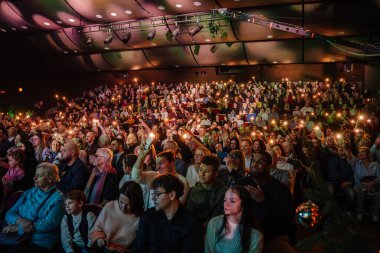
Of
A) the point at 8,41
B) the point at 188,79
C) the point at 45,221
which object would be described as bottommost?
the point at 45,221

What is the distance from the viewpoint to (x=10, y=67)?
2295 centimetres

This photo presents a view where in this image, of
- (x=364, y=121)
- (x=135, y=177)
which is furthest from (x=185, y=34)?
(x=135, y=177)

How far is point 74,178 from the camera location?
4.50 meters

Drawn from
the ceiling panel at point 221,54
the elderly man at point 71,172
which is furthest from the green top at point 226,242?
the ceiling panel at point 221,54

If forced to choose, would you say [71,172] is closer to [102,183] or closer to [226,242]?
[102,183]

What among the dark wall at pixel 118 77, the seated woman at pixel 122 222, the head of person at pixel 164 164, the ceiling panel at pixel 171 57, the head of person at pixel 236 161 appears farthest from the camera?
the ceiling panel at pixel 171 57

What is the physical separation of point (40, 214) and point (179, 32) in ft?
45.4

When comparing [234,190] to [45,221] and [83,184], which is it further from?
[83,184]

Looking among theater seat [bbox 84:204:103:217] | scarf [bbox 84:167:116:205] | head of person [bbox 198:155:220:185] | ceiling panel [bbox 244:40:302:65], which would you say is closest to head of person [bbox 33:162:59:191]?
theater seat [bbox 84:204:103:217]

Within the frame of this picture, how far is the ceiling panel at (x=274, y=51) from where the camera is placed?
53.3 feet

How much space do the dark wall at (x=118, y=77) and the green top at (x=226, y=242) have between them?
54.1 ft

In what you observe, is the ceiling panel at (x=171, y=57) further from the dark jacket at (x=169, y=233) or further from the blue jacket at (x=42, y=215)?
the dark jacket at (x=169, y=233)

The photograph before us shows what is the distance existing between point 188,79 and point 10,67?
1282 centimetres

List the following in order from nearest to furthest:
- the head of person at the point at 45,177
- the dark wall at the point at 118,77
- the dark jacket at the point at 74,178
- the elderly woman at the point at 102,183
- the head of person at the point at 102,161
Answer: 1. the head of person at the point at 45,177
2. the elderly woman at the point at 102,183
3. the head of person at the point at 102,161
4. the dark jacket at the point at 74,178
5. the dark wall at the point at 118,77
